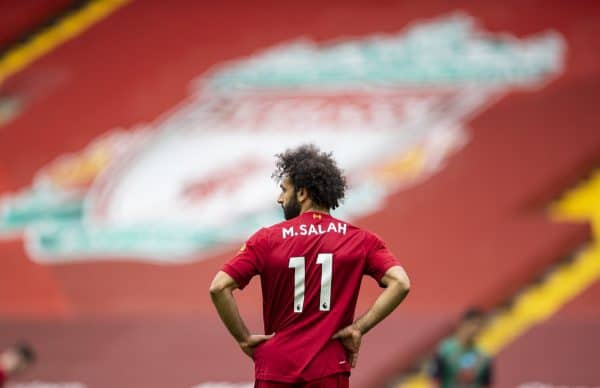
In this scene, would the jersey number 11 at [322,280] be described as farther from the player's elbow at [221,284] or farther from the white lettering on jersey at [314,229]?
the player's elbow at [221,284]

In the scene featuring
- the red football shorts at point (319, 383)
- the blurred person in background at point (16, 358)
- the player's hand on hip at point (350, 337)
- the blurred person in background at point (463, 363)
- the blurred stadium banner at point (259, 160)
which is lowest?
the red football shorts at point (319, 383)

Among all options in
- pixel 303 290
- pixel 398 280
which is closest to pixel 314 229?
pixel 303 290

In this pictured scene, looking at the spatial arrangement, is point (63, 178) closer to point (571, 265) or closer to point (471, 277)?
point (471, 277)

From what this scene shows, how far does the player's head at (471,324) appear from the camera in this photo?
290 inches

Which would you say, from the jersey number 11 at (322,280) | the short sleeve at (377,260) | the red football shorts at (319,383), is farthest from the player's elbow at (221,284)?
the short sleeve at (377,260)

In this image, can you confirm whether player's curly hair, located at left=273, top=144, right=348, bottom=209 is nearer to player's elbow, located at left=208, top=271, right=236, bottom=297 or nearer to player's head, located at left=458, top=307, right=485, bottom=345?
player's elbow, located at left=208, top=271, right=236, bottom=297

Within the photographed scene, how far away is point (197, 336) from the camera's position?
8.14 m

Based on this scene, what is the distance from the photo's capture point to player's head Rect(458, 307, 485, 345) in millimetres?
7359

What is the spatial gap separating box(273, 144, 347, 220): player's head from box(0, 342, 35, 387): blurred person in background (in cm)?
478

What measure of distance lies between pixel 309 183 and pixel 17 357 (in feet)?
16.2

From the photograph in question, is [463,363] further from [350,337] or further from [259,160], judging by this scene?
[350,337]

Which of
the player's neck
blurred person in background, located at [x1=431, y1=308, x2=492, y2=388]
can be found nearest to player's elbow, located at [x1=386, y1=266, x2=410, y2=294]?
the player's neck

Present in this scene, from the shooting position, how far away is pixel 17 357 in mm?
8266

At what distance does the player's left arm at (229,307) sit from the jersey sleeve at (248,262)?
0.02m
